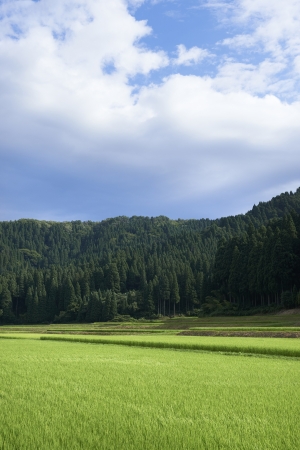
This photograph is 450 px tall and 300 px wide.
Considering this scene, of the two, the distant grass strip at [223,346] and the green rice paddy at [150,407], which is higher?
the green rice paddy at [150,407]

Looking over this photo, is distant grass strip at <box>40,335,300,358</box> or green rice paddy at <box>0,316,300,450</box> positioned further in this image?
distant grass strip at <box>40,335,300,358</box>

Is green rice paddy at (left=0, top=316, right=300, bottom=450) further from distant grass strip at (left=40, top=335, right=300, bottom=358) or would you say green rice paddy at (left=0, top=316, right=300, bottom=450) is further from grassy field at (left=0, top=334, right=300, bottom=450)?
distant grass strip at (left=40, top=335, right=300, bottom=358)

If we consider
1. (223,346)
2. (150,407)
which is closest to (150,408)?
(150,407)

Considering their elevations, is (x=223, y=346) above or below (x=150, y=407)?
below

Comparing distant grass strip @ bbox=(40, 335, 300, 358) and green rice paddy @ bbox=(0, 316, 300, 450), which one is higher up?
green rice paddy @ bbox=(0, 316, 300, 450)

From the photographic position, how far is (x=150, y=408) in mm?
9758

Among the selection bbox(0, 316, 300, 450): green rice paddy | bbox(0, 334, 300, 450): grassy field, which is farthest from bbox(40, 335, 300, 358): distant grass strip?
bbox(0, 334, 300, 450): grassy field

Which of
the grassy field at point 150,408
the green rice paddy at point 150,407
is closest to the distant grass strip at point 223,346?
the green rice paddy at point 150,407

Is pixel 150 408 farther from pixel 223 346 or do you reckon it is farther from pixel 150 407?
pixel 223 346

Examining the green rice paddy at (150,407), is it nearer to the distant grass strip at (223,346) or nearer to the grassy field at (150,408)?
→ the grassy field at (150,408)

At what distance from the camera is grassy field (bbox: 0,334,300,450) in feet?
24.6

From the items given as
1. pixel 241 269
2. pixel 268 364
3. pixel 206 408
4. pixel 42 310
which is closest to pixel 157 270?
pixel 42 310

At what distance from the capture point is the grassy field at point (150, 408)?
7.48 meters

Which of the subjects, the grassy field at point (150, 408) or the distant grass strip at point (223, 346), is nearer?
the grassy field at point (150, 408)
